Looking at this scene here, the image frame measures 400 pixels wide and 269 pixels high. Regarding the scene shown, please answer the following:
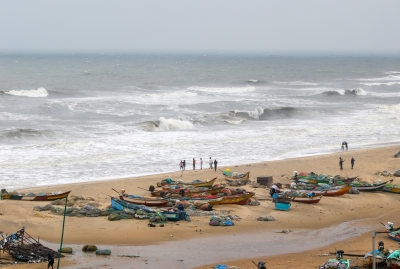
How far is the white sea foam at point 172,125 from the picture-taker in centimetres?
4425

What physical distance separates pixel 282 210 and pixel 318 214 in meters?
1.36

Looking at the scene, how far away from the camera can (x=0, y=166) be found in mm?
29797

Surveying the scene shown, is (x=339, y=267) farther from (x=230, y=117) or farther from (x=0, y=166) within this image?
(x=230, y=117)

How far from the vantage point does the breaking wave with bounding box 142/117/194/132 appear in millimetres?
43866

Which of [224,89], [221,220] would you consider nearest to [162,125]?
[221,220]

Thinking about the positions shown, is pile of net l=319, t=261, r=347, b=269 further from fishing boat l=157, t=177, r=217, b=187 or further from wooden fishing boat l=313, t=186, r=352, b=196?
fishing boat l=157, t=177, r=217, b=187

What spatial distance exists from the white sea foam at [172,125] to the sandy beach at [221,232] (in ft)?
59.0

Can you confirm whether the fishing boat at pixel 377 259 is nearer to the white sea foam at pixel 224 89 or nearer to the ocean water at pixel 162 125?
the ocean water at pixel 162 125

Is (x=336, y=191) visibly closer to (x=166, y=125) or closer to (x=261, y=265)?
(x=261, y=265)

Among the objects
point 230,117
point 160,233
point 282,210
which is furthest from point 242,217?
point 230,117

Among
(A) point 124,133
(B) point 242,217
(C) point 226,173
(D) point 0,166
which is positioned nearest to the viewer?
(B) point 242,217

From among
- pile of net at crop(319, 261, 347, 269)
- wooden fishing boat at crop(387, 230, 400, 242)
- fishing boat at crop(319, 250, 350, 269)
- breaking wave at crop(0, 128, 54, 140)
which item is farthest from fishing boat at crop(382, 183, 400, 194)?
breaking wave at crop(0, 128, 54, 140)

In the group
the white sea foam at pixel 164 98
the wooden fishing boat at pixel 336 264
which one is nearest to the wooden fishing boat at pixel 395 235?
the wooden fishing boat at pixel 336 264

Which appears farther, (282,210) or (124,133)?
(124,133)
